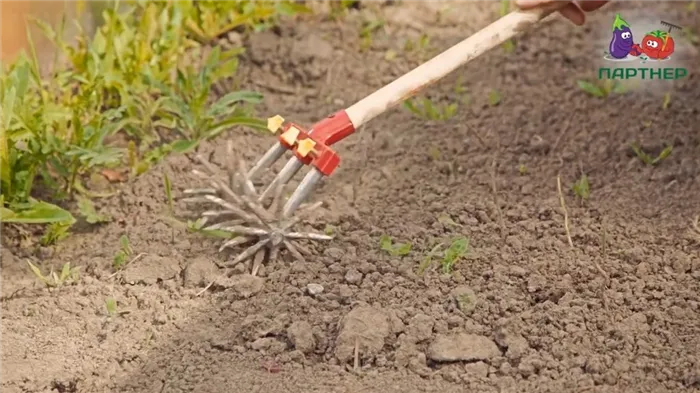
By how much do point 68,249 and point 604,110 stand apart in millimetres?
1468

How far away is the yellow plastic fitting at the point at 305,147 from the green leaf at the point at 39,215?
564 millimetres

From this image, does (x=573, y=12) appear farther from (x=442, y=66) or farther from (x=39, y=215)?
(x=39, y=215)

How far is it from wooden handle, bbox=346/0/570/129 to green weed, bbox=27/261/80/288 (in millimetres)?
704

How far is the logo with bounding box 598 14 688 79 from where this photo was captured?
2.88 meters

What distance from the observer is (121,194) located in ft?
8.16

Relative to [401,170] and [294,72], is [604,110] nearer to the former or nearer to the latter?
[401,170]

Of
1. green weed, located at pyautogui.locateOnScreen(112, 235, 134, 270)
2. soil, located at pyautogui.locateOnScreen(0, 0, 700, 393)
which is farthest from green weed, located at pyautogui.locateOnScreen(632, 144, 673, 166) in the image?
green weed, located at pyautogui.locateOnScreen(112, 235, 134, 270)

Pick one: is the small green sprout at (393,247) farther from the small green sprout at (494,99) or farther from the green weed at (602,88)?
the green weed at (602,88)

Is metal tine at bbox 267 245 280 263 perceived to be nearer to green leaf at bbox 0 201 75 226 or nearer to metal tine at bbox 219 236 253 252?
metal tine at bbox 219 236 253 252

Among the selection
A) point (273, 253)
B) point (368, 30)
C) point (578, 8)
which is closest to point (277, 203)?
point (273, 253)

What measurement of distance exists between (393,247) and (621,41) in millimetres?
1075

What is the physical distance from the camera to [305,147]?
214 centimetres

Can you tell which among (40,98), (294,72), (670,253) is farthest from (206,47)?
(670,253)

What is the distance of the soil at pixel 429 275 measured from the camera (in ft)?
6.36
